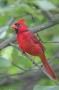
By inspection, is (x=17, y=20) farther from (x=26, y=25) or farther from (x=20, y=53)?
(x=20, y=53)

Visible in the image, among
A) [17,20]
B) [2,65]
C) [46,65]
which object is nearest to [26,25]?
[17,20]

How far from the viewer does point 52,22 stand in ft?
6.93

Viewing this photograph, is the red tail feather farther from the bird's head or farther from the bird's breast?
the bird's head

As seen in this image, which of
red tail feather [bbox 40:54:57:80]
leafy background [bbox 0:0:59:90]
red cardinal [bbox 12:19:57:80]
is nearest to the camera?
leafy background [bbox 0:0:59:90]

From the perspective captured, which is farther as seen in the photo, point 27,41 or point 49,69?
point 27,41

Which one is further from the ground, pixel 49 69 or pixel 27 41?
pixel 27 41

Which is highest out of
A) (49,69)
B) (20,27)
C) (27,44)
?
(20,27)

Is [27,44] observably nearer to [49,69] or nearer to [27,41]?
[27,41]

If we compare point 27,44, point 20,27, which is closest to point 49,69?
point 27,44

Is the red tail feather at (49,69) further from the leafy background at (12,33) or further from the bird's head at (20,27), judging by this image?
the bird's head at (20,27)

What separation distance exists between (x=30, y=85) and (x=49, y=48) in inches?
13.5

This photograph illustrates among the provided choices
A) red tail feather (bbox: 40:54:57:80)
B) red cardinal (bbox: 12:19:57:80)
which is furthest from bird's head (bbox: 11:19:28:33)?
red tail feather (bbox: 40:54:57:80)

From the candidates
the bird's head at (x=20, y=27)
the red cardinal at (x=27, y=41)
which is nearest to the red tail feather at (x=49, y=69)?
the red cardinal at (x=27, y=41)

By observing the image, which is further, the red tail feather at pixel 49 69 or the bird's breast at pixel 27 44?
the bird's breast at pixel 27 44
